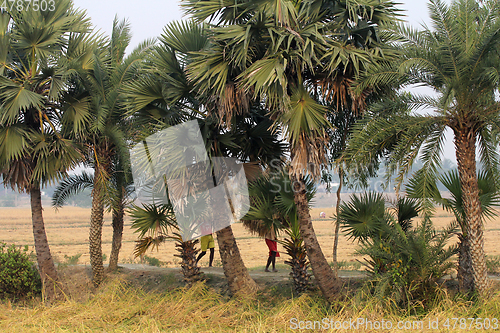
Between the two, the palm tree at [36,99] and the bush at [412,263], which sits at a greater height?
the palm tree at [36,99]

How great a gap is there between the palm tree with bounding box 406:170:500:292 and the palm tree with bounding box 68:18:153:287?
7.18 metres

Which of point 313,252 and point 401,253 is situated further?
point 313,252

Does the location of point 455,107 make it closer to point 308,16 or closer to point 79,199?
point 308,16

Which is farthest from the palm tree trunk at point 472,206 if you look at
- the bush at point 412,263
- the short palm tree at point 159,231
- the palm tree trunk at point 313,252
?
the short palm tree at point 159,231

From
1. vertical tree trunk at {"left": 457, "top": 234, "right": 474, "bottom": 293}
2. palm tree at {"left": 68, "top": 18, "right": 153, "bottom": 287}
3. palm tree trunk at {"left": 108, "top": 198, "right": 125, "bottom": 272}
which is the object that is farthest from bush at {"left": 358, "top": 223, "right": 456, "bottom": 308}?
palm tree trunk at {"left": 108, "top": 198, "right": 125, "bottom": 272}

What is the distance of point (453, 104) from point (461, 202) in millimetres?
2101

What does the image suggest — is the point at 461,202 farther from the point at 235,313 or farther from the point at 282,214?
the point at 235,313

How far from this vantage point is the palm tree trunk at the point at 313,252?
27.1ft

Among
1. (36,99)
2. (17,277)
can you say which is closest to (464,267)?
(36,99)

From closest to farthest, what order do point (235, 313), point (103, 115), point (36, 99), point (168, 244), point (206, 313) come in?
point (206, 313)
point (235, 313)
point (36, 99)
point (103, 115)
point (168, 244)

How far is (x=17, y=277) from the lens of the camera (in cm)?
1080

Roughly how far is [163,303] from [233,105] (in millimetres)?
4487

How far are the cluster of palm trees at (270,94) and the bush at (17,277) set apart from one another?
63 cm

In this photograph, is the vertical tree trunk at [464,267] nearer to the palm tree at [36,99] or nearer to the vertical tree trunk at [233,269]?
the vertical tree trunk at [233,269]
